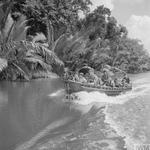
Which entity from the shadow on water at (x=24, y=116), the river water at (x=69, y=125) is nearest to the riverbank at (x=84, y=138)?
the river water at (x=69, y=125)

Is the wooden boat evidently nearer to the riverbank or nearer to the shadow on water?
the shadow on water

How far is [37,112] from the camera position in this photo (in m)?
8.74

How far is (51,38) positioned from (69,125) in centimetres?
1768

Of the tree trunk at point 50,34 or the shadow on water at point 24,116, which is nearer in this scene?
the shadow on water at point 24,116

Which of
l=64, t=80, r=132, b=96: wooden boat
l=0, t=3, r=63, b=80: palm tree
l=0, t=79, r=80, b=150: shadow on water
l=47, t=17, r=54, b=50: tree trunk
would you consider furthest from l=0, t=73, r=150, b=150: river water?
l=47, t=17, r=54, b=50: tree trunk

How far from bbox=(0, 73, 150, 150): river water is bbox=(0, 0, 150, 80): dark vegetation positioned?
5695 mm

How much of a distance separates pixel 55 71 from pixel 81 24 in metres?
12.2

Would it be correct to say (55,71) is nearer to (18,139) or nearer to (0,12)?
(0,12)

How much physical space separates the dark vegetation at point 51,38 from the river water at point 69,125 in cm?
570

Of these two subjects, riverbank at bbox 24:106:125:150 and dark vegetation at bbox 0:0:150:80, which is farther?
dark vegetation at bbox 0:0:150:80

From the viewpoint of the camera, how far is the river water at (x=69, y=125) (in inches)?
225

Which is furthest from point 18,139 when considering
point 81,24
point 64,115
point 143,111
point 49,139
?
point 81,24

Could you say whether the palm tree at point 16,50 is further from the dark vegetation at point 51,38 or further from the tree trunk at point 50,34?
the tree trunk at point 50,34

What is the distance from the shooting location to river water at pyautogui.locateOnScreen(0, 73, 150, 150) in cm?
572
